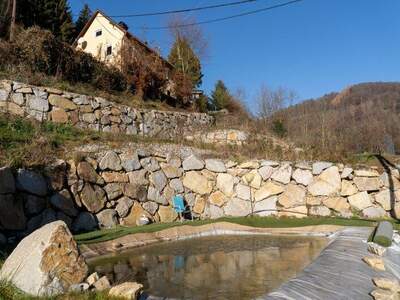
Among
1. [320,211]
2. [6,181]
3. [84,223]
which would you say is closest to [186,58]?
[320,211]

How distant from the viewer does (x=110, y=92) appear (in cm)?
1736

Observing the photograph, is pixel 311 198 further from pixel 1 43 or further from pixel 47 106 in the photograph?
pixel 1 43

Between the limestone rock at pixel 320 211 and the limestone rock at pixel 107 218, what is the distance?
19.2ft

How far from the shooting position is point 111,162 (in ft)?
39.3

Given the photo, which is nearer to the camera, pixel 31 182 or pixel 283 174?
pixel 31 182

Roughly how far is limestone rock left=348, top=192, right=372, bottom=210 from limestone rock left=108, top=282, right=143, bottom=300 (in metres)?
9.72

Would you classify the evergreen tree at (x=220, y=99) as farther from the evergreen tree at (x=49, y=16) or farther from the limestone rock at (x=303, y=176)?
the limestone rock at (x=303, y=176)

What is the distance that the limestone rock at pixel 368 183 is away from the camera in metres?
12.6

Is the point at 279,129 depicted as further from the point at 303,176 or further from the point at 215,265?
the point at 215,265

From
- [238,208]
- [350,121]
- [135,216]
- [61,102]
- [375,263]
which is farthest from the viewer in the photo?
[350,121]

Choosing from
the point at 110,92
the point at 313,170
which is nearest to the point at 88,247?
the point at 313,170

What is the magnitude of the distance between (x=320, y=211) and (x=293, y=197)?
0.90 m

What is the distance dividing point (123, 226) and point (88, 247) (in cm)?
315

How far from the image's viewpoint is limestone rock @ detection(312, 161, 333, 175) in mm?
13102
